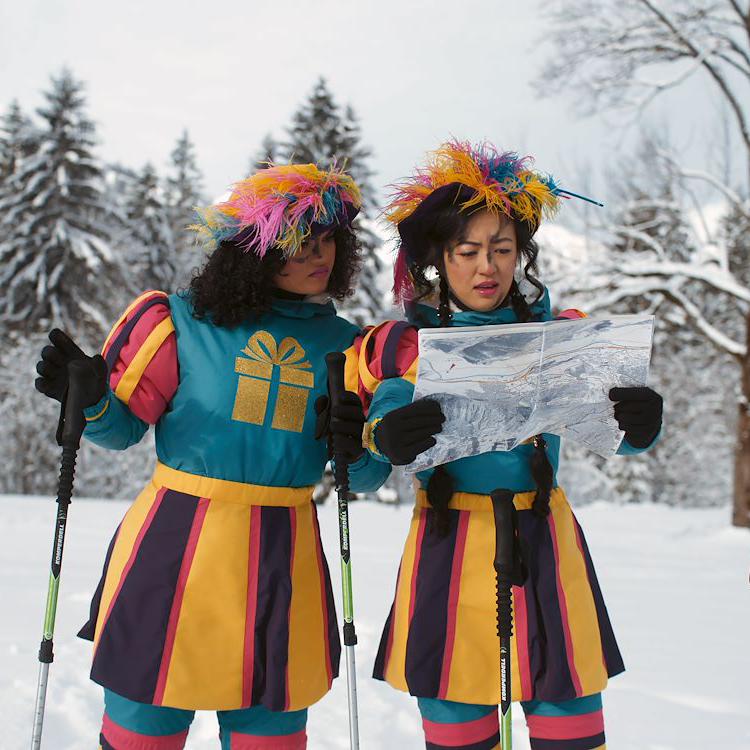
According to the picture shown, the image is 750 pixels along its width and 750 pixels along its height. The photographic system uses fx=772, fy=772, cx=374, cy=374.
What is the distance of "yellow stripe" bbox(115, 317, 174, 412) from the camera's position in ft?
6.64

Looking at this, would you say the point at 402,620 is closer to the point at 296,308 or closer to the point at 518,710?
the point at 296,308

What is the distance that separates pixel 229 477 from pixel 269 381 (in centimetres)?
27

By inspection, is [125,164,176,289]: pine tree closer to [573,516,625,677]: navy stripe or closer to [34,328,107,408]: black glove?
[34,328,107,408]: black glove

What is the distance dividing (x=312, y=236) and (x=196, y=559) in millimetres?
924

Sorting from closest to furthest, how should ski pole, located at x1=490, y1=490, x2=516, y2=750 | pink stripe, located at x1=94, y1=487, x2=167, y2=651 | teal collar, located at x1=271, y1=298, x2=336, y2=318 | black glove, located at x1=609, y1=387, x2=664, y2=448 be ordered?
ski pole, located at x1=490, y1=490, x2=516, y2=750, black glove, located at x1=609, y1=387, x2=664, y2=448, pink stripe, located at x1=94, y1=487, x2=167, y2=651, teal collar, located at x1=271, y1=298, x2=336, y2=318

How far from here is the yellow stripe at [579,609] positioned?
6.15 feet

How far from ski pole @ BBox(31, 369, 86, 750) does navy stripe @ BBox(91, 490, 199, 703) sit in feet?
0.40

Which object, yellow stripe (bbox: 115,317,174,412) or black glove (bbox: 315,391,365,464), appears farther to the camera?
yellow stripe (bbox: 115,317,174,412)

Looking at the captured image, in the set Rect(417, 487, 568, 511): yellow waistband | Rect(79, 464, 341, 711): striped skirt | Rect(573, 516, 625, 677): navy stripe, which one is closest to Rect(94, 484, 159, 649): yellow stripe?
Rect(79, 464, 341, 711): striped skirt

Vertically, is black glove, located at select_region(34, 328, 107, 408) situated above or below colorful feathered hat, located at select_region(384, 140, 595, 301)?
below

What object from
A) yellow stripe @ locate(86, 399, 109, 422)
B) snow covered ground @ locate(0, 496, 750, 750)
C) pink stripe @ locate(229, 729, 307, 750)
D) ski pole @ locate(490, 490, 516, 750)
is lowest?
snow covered ground @ locate(0, 496, 750, 750)

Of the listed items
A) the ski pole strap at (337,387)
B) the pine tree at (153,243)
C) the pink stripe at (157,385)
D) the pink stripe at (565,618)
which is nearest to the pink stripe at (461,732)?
the pink stripe at (565,618)

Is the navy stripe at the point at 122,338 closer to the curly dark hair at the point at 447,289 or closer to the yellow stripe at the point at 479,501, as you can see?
the curly dark hair at the point at 447,289

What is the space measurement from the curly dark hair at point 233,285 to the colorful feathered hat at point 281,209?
0.11 feet
